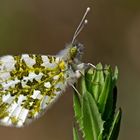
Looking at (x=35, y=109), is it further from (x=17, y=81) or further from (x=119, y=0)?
(x=119, y=0)

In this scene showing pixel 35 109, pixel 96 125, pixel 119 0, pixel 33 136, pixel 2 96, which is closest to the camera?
pixel 96 125

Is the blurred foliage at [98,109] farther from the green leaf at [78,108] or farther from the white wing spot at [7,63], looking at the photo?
the white wing spot at [7,63]

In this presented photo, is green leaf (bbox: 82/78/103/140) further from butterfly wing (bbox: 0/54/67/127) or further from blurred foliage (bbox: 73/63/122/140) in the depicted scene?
butterfly wing (bbox: 0/54/67/127)

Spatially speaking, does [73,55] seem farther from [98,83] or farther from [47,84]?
[98,83]

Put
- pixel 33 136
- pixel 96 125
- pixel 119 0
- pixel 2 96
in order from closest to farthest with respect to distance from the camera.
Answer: pixel 96 125, pixel 2 96, pixel 33 136, pixel 119 0

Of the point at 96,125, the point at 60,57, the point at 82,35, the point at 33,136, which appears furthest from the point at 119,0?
the point at 96,125

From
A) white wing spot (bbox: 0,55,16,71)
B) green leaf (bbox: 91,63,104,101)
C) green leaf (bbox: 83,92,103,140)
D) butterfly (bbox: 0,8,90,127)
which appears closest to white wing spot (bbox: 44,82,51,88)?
butterfly (bbox: 0,8,90,127)
